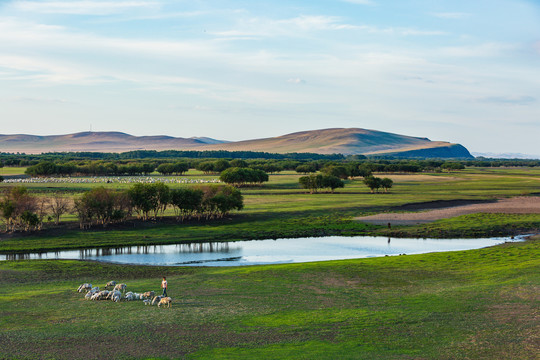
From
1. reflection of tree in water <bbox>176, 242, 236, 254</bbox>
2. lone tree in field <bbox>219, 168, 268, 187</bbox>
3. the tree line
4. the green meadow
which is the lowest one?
reflection of tree in water <bbox>176, 242, 236, 254</bbox>

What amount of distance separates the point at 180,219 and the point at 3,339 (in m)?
52.9

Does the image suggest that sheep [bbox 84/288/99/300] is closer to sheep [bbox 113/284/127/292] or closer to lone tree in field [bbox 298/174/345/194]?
sheep [bbox 113/284/127/292]

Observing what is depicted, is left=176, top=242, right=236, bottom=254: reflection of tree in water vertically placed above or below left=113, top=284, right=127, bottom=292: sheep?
below

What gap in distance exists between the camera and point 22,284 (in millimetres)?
39875

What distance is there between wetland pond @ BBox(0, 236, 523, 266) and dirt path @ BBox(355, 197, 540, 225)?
13.0 meters

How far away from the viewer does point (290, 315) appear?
95.0 feet

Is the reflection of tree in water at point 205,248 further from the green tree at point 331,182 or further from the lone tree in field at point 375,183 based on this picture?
the lone tree in field at point 375,183

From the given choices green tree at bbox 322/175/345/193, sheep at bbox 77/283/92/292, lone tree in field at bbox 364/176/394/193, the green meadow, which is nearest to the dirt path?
the green meadow

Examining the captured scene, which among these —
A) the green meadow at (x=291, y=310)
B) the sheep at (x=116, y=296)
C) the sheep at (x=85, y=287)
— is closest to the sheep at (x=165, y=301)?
the green meadow at (x=291, y=310)

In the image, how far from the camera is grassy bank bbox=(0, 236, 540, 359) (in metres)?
23.4

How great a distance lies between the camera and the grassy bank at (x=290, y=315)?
2344 centimetres

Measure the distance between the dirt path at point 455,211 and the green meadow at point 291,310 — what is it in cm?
2276

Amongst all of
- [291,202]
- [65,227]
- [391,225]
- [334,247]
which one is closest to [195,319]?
[334,247]

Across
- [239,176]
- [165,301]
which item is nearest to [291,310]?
[165,301]
